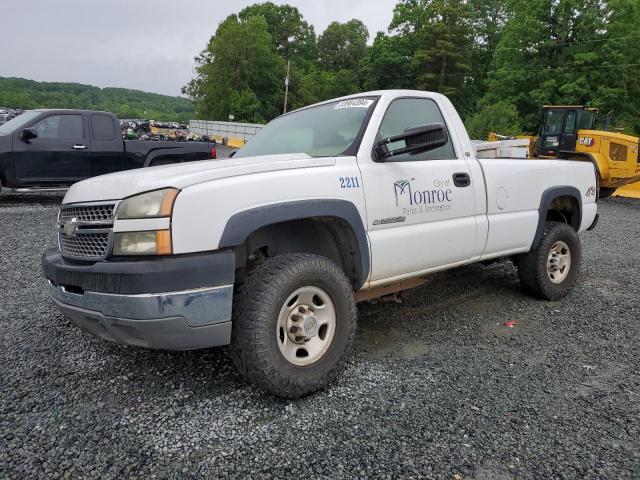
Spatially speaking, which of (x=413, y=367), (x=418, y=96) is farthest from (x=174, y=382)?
(x=418, y=96)

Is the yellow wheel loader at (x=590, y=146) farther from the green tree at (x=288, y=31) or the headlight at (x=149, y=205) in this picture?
the green tree at (x=288, y=31)

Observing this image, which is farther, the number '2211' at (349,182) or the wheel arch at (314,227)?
the number '2211' at (349,182)

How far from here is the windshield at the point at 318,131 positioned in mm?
3414

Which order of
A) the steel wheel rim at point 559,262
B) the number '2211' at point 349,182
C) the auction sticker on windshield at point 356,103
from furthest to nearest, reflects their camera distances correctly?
the steel wheel rim at point 559,262 < the auction sticker on windshield at point 356,103 < the number '2211' at point 349,182

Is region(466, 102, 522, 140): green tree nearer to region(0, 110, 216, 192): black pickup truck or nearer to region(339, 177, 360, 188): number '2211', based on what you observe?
region(0, 110, 216, 192): black pickup truck

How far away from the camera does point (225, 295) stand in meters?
2.54

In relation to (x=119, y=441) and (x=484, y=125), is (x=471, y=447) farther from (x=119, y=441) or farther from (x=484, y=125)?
(x=484, y=125)

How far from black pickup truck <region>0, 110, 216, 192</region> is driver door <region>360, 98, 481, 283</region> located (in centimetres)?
763

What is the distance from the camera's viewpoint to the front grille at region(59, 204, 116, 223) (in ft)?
8.57

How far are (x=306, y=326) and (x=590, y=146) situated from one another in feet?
46.2

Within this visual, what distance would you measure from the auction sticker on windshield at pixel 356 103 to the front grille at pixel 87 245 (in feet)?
6.50

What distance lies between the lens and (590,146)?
14.0 m

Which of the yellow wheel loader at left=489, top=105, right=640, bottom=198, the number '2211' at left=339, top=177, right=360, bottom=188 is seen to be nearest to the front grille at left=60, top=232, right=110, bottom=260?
the number '2211' at left=339, top=177, right=360, bottom=188

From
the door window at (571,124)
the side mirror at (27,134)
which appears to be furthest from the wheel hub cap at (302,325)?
the door window at (571,124)
